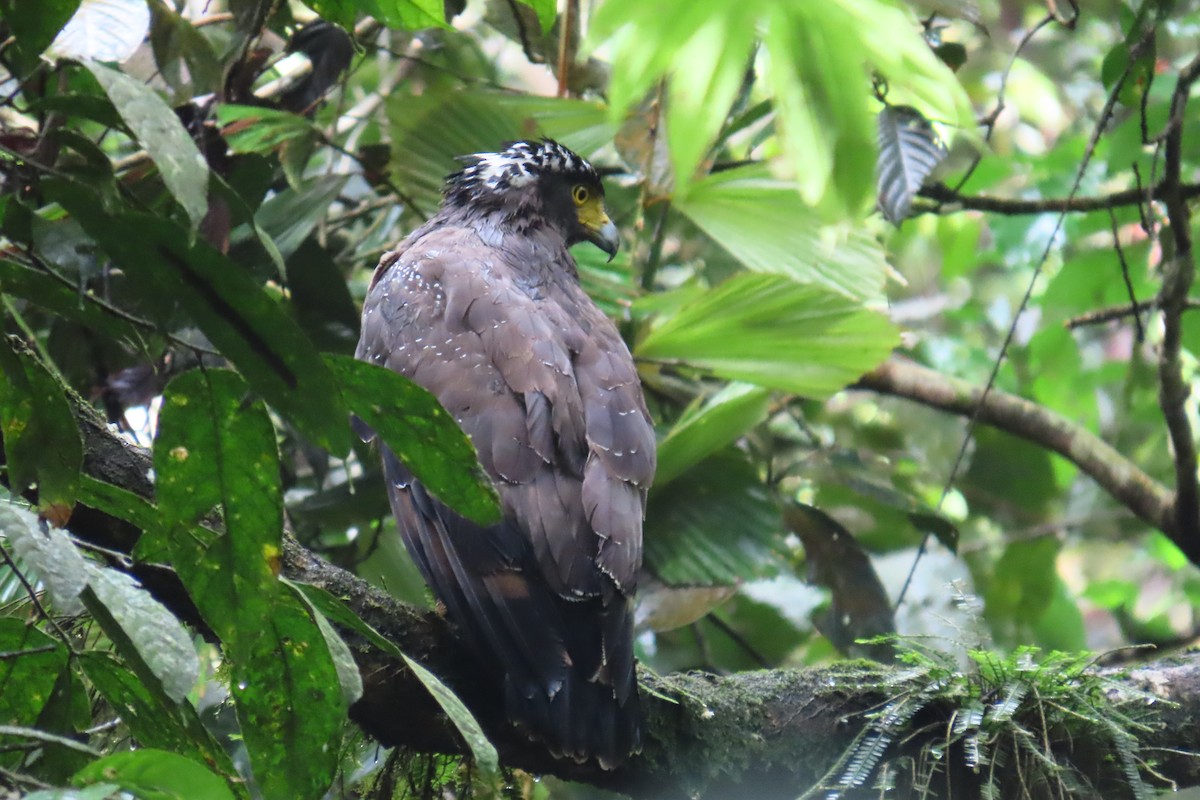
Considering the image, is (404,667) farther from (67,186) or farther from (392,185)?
(392,185)

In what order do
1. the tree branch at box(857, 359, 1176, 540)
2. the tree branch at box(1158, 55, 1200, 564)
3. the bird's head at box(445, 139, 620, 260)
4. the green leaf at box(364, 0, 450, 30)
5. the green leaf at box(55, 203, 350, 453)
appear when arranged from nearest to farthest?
the green leaf at box(55, 203, 350, 453) < the green leaf at box(364, 0, 450, 30) < the tree branch at box(1158, 55, 1200, 564) < the bird's head at box(445, 139, 620, 260) < the tree branch at box(857, 359, 1176, 540)

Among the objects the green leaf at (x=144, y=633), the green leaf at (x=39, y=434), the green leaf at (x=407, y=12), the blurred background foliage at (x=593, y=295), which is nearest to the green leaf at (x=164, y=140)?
the blurred background foliage at (x=593, y=295)

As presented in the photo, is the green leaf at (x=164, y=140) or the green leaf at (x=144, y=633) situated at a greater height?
the green leaf at (x=164, y=140)

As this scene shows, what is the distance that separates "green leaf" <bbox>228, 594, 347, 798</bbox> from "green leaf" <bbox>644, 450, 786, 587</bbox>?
222 cm

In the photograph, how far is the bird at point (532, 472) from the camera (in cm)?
259

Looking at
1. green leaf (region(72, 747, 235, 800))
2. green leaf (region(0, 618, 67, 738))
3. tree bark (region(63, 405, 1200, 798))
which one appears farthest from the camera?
tree bark (region(63, 405, 1200, 798))

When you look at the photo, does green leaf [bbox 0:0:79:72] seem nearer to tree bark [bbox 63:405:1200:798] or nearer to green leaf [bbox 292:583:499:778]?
green leaf [bbox 292:583:499:778]

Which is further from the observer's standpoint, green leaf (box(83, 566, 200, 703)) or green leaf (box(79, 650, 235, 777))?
green leaf (box(79, 650, 235, 777))

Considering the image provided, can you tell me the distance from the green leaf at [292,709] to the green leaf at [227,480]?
0.15 meters

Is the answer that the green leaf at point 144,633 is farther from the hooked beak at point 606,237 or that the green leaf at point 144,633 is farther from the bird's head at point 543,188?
the hooked beak at point 606,237

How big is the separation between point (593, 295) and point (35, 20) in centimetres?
270

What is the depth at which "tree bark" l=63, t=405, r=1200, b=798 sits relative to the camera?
255 cm

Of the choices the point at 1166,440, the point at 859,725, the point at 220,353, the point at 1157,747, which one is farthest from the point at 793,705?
the point at 1166,440

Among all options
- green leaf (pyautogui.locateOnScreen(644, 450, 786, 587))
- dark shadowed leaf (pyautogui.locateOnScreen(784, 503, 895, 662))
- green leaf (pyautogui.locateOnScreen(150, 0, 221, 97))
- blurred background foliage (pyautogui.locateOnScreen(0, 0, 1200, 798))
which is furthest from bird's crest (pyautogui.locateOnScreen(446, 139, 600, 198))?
dark shadowed leaf (pyautogui.locateOnScreen(784, 503, 895, 662))
